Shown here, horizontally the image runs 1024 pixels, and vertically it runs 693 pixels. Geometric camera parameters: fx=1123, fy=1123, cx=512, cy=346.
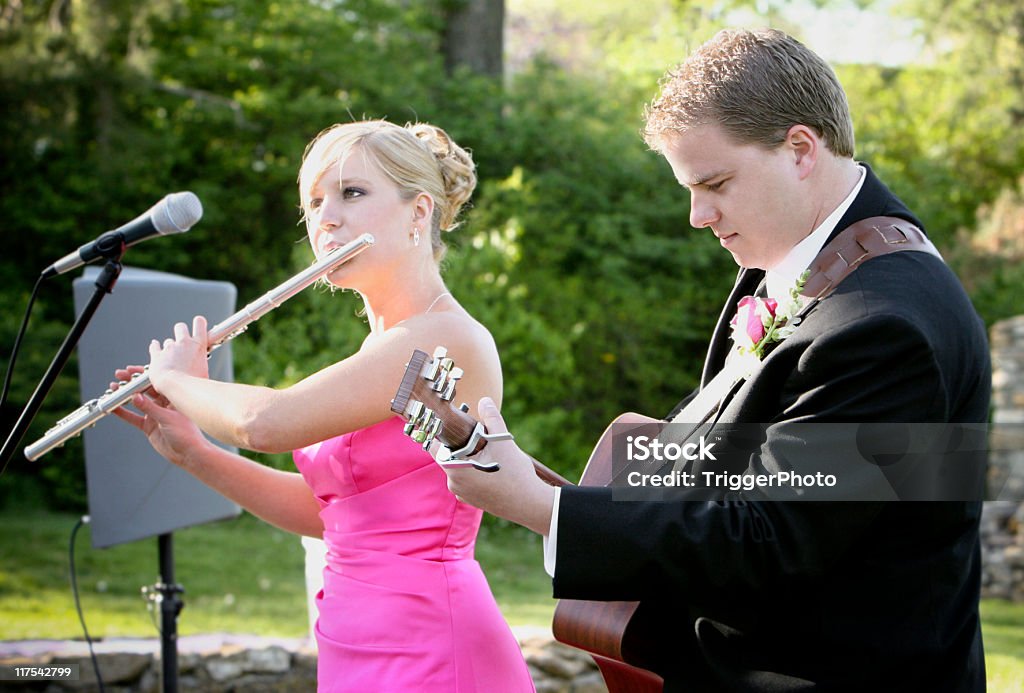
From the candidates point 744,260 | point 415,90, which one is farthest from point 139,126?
point 744,260

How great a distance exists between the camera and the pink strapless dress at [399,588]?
2594 millimetres

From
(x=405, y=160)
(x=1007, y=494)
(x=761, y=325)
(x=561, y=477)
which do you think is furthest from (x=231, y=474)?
(x=1007, y=494)

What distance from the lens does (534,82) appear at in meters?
12.1

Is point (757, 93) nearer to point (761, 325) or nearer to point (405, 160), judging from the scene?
point (761, 325)

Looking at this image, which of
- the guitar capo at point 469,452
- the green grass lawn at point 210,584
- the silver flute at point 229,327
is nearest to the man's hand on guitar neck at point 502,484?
the guitar capo at point 469,452

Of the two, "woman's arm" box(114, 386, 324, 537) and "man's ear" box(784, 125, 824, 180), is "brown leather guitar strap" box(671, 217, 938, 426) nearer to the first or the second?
"man's ear" box(784, 125, 824, 180)

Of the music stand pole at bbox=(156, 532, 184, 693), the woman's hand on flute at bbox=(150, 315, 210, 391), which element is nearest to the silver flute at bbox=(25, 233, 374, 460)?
the woman's hand on flute at bbox=(150, 315, 210, 391)

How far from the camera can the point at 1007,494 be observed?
9.13 meters

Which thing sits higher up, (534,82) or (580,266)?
(534,82)

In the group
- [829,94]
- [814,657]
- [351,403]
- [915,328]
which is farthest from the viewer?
[351,403]

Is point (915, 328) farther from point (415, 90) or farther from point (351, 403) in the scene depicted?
point (415, 90)

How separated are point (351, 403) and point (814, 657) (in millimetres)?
1109

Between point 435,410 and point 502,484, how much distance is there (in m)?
0.18

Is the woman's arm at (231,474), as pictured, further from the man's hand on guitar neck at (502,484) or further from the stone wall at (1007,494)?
the stone wall at (1007,494)
